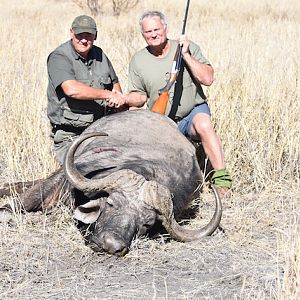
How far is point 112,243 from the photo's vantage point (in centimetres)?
421

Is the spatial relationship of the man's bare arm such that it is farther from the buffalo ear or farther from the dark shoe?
the buffalo ear

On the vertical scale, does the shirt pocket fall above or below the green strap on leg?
above

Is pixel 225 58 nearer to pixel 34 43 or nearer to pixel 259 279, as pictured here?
pixel 34 43

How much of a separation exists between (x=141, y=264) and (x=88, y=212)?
572 mm

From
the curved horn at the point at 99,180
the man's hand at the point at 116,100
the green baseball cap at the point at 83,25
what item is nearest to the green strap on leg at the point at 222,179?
the man's hand at the point at 116,100

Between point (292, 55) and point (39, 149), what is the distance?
4.84m

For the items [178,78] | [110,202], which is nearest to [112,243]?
[110,202]

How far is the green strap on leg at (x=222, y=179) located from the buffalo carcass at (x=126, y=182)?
476 mm

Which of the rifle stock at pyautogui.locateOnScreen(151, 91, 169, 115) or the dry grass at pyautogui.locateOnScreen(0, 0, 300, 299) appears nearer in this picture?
the dry grass at pyautogui.locateOnScreen(0, 0, 300, 299)

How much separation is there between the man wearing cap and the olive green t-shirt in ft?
1.05

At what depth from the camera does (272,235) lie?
16.3 feet

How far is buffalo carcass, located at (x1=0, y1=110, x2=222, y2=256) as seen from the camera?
4.45m

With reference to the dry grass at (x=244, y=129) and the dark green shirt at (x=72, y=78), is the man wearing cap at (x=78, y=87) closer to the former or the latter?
the dark green shirt at (x=72, y=78)

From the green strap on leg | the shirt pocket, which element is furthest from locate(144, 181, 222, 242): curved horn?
the shirt pocket
